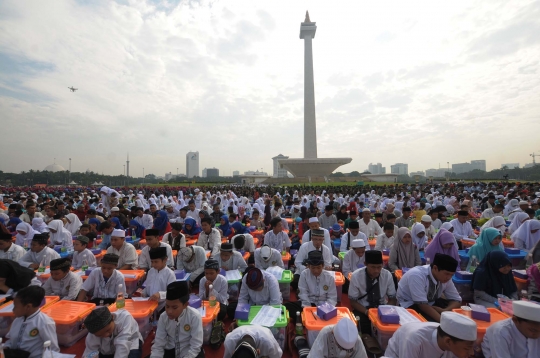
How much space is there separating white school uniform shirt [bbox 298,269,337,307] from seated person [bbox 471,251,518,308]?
1.89 m

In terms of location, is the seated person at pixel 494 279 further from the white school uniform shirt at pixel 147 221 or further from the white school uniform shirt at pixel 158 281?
the white school uniform shirt at pixel 147 221

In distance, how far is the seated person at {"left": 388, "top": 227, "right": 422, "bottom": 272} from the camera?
4383 mm

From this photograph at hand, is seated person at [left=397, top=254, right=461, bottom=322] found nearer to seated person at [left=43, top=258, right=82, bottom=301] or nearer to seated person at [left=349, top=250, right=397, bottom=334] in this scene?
seated person at [left=349, top=250, right=397, bottom=334]

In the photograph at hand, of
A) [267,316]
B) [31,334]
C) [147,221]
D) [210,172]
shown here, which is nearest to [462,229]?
[267,316]

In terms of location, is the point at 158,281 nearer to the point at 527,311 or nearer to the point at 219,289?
the point at 219,289

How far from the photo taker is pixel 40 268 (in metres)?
4.10

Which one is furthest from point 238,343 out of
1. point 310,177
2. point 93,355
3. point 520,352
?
point 310,177

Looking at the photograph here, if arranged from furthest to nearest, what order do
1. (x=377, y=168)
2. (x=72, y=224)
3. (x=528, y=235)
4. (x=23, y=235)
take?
1. (x=377, y=168)
2. (x=72, y=224)
3. (x=23, y=235)
4. (x=528, y=235)

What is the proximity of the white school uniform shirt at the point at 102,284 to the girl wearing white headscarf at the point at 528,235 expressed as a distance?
6961mm

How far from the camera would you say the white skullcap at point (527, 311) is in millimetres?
2006

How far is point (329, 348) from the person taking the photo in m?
2.13

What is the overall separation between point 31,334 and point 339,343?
278 cm

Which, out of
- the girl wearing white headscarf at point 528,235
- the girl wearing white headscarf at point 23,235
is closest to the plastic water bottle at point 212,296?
the girl wearing white headscarf at point 23,235

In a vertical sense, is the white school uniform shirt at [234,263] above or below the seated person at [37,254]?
below
